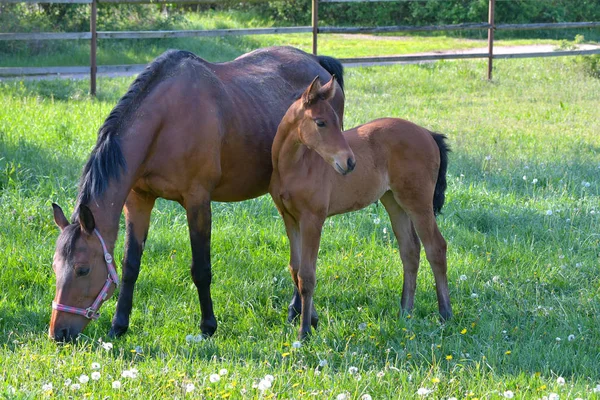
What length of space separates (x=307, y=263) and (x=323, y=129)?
2.64 feet

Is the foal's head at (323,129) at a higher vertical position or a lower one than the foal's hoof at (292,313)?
higher

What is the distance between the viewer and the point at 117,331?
464cm

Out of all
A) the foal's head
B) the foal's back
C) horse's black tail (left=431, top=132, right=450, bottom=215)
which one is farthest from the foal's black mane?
horse's black tail (left=431, top=132, right=450, bottom=215)

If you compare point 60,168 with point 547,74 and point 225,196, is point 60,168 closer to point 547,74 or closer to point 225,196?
point 225,196

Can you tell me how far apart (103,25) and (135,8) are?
→ 129cm

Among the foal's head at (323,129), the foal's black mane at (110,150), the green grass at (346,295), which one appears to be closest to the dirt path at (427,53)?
the green grass at (346,295)

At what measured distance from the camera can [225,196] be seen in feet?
16.5

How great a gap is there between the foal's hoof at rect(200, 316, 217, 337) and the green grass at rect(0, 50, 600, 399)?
65 mm

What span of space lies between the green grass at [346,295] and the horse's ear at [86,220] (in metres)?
0.62

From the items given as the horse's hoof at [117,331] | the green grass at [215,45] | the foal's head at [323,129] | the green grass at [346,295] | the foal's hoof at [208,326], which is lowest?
the horse's hoof at [117,331]

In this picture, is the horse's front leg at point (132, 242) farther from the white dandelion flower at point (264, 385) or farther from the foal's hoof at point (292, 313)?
the white dandelion flower at point (264, 385)

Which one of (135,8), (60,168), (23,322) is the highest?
(135,8)

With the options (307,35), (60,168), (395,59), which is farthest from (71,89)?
(307,35)

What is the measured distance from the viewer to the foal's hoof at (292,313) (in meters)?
4.98
